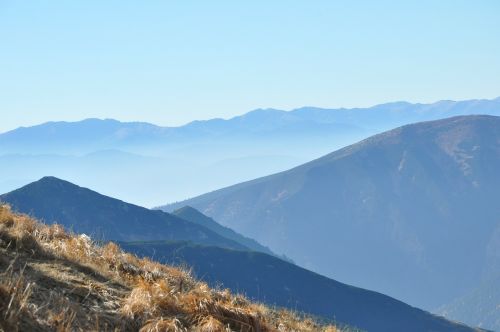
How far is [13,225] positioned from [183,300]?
17.0ft

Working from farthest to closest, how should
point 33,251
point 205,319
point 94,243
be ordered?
point 94,243, point 33,251, point 205,319

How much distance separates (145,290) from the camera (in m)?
10.8

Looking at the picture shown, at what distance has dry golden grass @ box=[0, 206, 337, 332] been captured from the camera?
26.7ft

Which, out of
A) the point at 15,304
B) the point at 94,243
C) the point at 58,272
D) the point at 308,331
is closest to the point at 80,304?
the point at 58,272

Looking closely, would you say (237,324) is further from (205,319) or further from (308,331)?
(308,331)

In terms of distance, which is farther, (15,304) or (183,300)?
(183,300)

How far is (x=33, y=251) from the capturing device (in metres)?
12.2

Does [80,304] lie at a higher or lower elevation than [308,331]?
higher

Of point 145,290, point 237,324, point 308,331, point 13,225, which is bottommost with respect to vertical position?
point 308,331

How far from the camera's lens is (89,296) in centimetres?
1046

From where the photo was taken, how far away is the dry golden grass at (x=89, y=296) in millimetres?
8148

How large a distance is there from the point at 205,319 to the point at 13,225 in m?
6.01

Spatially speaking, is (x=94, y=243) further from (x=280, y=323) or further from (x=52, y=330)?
(x=52, y=330)

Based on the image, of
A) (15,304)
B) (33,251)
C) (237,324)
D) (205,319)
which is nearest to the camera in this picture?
(15,304)
